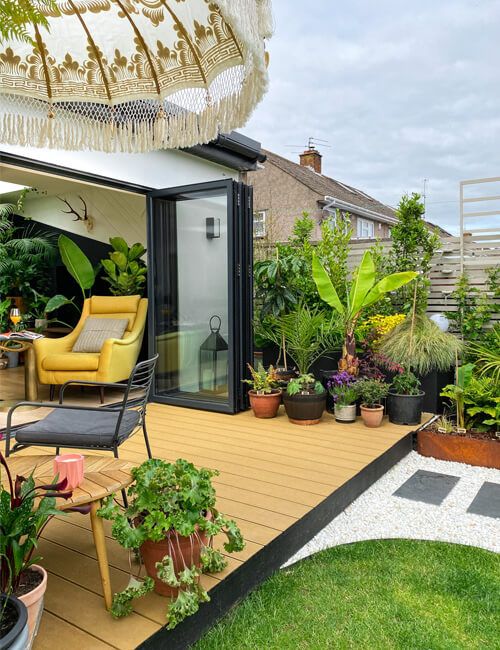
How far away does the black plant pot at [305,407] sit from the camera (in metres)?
4.88

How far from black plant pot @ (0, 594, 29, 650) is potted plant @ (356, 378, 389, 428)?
3.73 m

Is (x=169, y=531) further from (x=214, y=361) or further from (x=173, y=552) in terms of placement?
(x=214, y=361)

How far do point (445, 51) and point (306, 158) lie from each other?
967 centimetres

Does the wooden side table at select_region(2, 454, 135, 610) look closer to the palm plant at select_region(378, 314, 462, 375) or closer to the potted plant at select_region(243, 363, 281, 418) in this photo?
the potted plant at select_region(243, 363, 281, 418)

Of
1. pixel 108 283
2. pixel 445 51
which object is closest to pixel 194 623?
pixel 108 283

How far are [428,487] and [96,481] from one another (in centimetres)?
268

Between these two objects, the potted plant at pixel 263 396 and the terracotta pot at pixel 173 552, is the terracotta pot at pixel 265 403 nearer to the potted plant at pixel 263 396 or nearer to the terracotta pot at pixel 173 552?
the potted plant at pixel 263 396

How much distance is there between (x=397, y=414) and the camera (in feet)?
16.1

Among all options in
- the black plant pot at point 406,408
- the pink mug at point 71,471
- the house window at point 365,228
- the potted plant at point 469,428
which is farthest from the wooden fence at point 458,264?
the house window at point 365,228

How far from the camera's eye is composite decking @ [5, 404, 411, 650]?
Result: 74.5 inches

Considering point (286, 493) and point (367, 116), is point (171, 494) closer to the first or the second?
point (286, 493)

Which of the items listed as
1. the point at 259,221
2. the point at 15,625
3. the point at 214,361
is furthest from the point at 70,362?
the point at 259,221

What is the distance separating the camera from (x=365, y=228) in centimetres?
1708

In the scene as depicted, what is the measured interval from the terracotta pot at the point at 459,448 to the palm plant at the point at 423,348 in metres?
0.82
